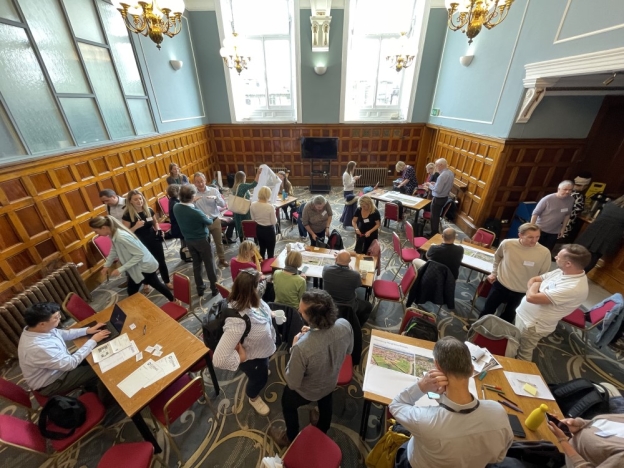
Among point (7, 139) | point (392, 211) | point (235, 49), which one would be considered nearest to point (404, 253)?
point (392, 211)

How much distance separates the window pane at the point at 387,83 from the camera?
8391mm

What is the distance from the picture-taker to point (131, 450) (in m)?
1.86

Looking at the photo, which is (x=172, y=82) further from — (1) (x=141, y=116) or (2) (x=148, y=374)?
(2) (x=148, y=374)

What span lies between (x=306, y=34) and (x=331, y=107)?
7.06 ft

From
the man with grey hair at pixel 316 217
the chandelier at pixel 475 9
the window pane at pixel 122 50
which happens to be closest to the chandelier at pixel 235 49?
the window pane at pixel 122 50

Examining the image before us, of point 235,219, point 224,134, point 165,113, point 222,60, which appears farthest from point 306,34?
point 235,219

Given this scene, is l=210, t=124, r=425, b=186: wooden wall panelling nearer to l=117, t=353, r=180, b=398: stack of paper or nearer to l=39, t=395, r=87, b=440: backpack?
l=117, t=353, r=180, b=398: stack of paper

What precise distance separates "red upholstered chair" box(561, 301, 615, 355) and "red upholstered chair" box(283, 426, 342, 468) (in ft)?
10.6

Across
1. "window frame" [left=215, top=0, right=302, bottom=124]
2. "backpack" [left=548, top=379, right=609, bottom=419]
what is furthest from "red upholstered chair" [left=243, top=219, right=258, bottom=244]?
"window frame" [left=215, top=0, right=302, bottom=124]

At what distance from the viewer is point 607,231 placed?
3975 mm

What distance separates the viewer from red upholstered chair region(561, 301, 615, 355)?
2953 mm

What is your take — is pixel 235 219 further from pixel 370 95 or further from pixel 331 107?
pixel 370 95

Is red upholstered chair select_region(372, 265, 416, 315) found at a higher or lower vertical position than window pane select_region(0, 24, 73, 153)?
lower

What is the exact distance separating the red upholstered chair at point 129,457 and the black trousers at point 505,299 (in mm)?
3933
